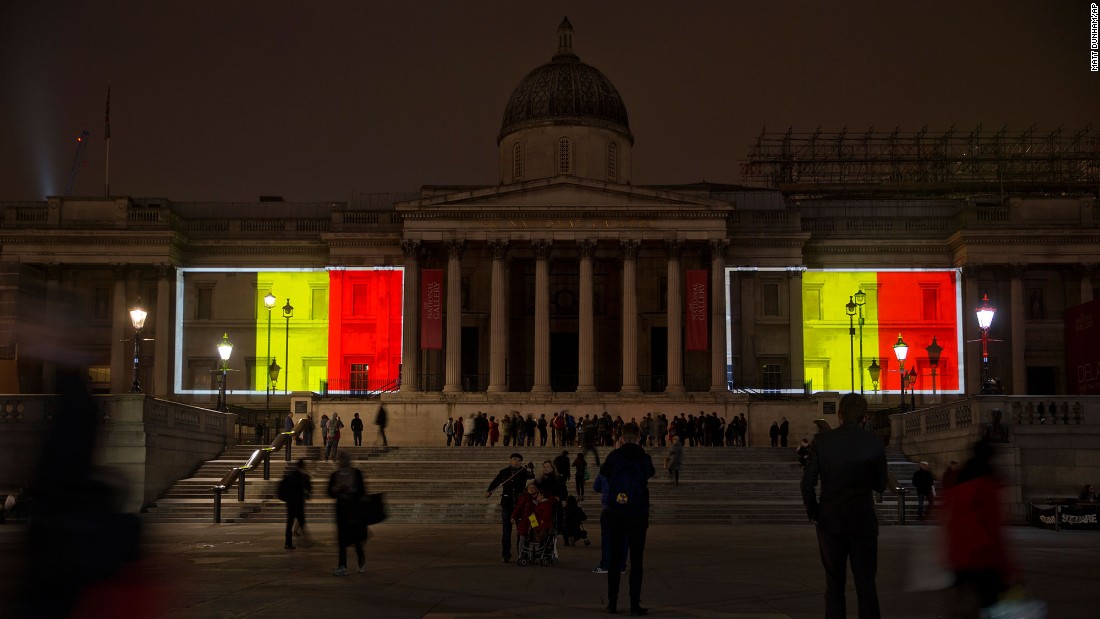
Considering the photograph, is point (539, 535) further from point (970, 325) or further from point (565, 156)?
point (970, 325)

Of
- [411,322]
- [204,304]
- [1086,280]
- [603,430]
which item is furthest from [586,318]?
[1086,280]

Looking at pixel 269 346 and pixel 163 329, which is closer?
pixel 269 346

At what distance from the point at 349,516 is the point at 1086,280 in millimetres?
50801

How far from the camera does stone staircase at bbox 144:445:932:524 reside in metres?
33.2

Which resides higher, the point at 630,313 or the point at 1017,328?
the point at 630,313

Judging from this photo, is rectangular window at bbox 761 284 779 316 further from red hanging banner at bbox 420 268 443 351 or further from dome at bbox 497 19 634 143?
red hanging banner at bbox 420 268 443 351

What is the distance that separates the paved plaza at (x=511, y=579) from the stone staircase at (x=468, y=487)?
20.5ft

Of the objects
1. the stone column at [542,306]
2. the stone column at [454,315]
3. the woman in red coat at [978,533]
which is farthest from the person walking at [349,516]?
the stone column at [542,306]

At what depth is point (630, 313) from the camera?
188 feet

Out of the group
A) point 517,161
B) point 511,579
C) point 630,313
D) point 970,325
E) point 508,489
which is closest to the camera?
point 511,579

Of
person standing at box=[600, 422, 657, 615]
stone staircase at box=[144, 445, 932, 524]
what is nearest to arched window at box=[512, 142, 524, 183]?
stone staircase at box=[144, 445, 932, 524]

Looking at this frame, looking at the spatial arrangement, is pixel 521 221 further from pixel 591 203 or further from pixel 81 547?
pixel 81 547

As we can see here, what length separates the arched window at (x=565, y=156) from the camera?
62219mm

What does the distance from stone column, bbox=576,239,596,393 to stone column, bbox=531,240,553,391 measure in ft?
4.72
